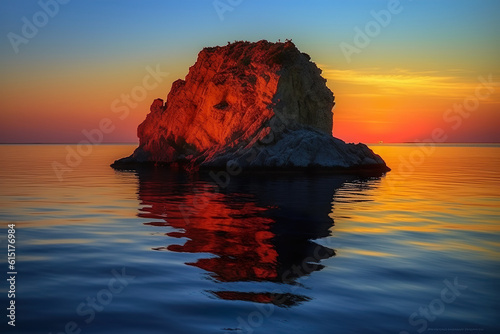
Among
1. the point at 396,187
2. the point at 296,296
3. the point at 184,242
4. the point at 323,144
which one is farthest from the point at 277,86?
the point at 296,296

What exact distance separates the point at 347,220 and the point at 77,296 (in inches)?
491

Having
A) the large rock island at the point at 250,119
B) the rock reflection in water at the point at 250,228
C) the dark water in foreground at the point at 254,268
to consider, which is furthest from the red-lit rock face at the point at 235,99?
the dark water in foreground at the point at 254,268

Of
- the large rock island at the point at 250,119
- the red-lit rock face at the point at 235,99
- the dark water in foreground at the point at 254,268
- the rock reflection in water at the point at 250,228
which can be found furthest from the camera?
the red-lit rock face at the point at 235,99

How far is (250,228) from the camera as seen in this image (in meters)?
17.5

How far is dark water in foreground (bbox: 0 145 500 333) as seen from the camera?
8.27 meters

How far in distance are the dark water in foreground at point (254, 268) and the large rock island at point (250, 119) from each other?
89.8 ft

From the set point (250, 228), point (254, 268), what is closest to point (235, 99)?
point (250, 228)

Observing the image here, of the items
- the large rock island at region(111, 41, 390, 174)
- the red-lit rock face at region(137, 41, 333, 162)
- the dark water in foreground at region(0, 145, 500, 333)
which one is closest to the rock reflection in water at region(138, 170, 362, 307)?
the dark water in foreground at region(0, 145, 500, 333)

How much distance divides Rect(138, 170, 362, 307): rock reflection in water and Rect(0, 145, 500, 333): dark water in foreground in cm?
6

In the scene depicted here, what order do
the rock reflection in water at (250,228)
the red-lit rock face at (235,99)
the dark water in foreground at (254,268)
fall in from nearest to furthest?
the dark water in foreground at (254,268) → the rock reflection in water at (250,228) → the red-lit rock face at (235,99)

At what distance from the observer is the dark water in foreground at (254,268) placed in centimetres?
827

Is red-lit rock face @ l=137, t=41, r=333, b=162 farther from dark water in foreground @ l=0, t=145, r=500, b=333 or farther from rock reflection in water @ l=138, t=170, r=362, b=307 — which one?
dark water in foreground @ l=0, t=145, r=500, b=333

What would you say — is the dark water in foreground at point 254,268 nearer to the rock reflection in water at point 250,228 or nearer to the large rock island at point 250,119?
→ the rock reflection in water at point 250,228

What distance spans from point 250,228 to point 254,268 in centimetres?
593
